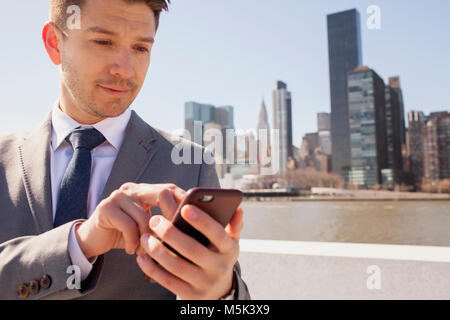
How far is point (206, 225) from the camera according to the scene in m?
0.70

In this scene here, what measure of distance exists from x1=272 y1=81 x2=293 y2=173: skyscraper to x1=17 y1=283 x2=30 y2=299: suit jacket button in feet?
233

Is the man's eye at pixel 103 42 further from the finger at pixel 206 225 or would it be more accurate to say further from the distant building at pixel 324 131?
the distant building at pixel 324 131

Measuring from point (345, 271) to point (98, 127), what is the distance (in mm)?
2262

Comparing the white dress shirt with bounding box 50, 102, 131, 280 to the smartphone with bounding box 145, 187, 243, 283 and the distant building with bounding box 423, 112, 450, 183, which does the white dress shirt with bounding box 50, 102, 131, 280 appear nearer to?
the smartphone with bounding box 145, 187, 243, 283

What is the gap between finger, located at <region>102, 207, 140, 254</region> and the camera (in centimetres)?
79

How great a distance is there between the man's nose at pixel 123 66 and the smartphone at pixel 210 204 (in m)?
0.67

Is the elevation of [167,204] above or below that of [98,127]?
below

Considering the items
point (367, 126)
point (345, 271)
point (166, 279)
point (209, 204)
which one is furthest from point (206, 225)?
point (367, 126)

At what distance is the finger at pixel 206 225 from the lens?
2.29 ft

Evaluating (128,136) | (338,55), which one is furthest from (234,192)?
(338,55)

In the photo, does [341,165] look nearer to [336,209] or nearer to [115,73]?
[336,209]

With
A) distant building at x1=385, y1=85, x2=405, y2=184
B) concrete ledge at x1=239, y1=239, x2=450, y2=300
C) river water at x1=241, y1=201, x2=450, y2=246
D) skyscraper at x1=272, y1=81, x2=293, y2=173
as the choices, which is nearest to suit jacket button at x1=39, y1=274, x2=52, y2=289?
concrete ledge at x1=239, y1=239, x2=450, y2=300

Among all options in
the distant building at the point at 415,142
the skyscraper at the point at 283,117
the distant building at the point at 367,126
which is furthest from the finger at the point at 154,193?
the skyscraper at the point at 283,117

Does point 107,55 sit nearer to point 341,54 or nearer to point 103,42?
point 103,42
